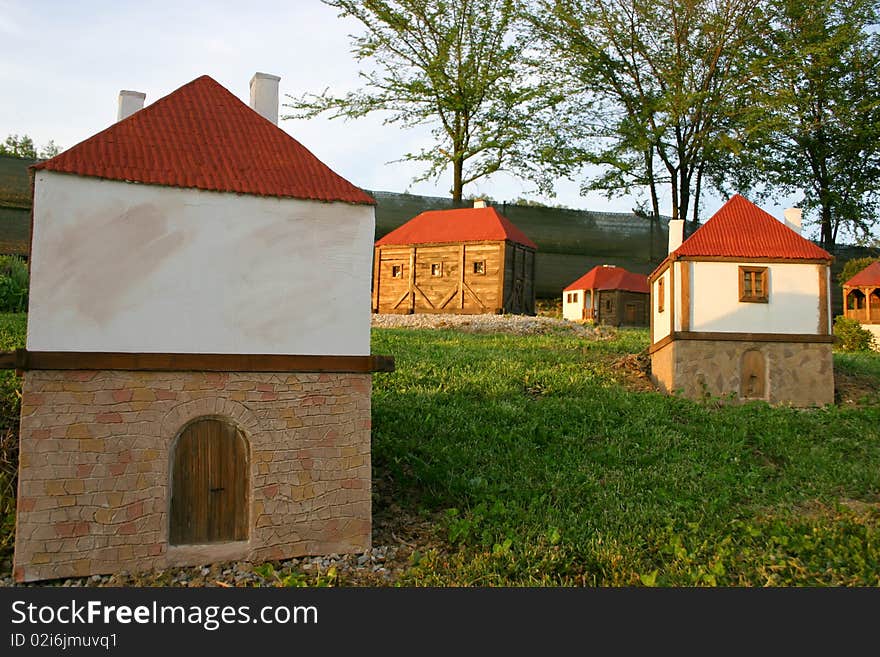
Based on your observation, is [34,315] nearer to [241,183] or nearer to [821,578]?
[241,183]

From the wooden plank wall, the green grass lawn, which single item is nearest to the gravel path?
the wooden plank wall

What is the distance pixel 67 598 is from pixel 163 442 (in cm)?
191

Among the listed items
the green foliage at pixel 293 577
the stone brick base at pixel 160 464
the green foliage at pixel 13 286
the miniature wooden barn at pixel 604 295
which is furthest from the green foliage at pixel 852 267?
the green foliage at pixel 293 577

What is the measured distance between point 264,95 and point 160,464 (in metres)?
4.87

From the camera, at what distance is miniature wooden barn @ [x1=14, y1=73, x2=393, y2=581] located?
26.5 feet

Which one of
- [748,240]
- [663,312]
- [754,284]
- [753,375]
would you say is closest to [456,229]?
[663,312]

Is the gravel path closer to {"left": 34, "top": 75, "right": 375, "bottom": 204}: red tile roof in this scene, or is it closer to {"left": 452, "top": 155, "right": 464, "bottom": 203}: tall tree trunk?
{"left": 452, "top": 155, "right": 464, "bottom": 203}: tall tree trunk

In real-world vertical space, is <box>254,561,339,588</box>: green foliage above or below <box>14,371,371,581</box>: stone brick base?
below

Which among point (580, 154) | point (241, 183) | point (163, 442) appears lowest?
point (163, 442)

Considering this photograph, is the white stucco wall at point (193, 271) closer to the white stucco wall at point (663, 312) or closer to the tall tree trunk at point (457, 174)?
the white stucco wall at point (663, 312)

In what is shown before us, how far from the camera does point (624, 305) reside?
35250 mm

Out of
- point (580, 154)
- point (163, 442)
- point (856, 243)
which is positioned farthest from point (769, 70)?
point (163, 442)

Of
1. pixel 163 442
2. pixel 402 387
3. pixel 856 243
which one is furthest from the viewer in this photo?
pixel 856 243

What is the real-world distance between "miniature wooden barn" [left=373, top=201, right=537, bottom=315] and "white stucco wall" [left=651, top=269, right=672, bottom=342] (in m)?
9.53
